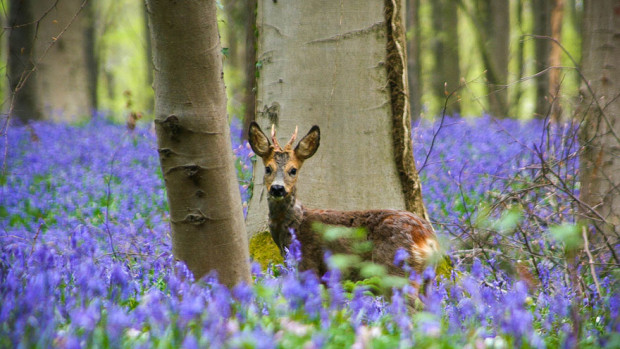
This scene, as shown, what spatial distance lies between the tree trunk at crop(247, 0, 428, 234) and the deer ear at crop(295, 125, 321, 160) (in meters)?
0.76

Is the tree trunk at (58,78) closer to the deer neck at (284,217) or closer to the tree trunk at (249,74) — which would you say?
the tree trunk at (249,74)

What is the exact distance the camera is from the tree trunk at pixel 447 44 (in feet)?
66.8

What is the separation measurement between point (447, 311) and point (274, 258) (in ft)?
6.64

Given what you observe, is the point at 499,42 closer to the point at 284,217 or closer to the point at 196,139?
the point at 284,217

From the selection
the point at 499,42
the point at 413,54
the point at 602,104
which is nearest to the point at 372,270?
the point at 602,104

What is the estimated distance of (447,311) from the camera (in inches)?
158

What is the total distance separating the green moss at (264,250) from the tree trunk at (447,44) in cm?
1415

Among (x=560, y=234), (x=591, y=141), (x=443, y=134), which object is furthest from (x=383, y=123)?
(x=443, y=134)

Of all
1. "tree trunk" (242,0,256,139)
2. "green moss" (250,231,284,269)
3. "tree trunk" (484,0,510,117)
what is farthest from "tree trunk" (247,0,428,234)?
"tree trunk" (484,0,510,117)

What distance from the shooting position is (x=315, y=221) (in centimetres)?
508

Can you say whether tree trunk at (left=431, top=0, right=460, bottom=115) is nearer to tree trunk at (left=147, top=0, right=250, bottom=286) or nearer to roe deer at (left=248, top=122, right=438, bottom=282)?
roe deer at (left=248, top=122, right=438, bottom=282)

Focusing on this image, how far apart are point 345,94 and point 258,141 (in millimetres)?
1127

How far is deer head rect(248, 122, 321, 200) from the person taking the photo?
489cm

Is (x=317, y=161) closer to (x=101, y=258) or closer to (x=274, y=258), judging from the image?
(x=274, y=258)
